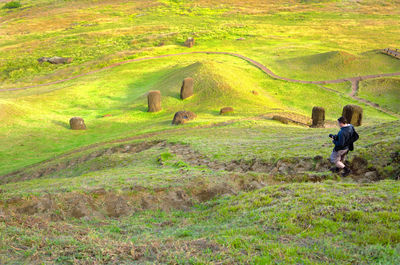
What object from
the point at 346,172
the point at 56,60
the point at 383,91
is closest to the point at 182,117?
the point at 346,172

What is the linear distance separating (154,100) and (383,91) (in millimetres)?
28167

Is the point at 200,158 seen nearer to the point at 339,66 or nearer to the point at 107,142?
the point at 107,142

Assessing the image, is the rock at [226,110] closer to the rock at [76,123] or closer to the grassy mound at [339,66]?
the rock at [76,123]

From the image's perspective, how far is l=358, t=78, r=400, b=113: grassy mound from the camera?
123ft

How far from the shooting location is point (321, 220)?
24.2ft

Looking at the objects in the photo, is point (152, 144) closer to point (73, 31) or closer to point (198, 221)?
point (198, 221)

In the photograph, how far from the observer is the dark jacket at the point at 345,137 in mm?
10938

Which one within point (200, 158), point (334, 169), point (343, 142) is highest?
point (343, 142)

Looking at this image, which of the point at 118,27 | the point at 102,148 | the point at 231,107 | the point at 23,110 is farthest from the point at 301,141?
the point at 118,27

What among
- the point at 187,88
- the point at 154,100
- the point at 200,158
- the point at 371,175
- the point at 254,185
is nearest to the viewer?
the point at 371,175

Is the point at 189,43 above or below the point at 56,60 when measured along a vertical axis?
above

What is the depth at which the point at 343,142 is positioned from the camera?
433 inches

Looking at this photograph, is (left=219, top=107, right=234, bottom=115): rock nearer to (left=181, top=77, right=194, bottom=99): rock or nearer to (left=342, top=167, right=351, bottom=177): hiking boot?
(left=181, top=77, right=194, bottom=99): rock

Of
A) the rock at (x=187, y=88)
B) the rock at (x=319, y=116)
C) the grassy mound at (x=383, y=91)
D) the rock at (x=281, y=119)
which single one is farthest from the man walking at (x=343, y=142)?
the grassy mound at (x=383, y=91)
